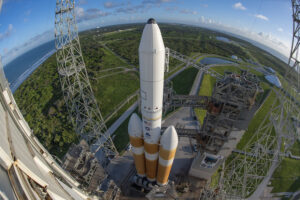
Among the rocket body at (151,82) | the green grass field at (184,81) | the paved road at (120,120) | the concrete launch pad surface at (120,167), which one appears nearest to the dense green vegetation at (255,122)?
the green grass field at (184,81)

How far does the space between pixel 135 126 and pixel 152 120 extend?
2211 mm

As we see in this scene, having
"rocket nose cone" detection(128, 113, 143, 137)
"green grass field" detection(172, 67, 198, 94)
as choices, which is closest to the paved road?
"green grass field" detection(172, 67, 198, 94)

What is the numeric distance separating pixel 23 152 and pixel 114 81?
4434 centimetres

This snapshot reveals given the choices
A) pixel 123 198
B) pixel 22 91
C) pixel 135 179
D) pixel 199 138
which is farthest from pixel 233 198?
pixel 22 91

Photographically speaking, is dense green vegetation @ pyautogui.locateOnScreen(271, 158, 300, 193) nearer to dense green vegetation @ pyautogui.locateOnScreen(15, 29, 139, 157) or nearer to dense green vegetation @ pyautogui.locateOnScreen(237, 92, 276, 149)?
dense green vegetation @ pyautogui.locateOnScreen(237, 92, 276, 149)

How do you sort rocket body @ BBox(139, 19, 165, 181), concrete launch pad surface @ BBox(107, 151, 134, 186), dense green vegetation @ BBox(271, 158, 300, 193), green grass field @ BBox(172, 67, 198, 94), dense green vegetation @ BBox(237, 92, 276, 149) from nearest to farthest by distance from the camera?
rocket body @ BBox(139, 19, 165, 181) → concrete launch pad surface @ BBox(107, 151, 134, 186) → dense green vegetation @ BBox(271, 158, 300, 193) → dense green vegetation @ BBox(237, 92, 276, 149) → green grass field @ BBox(172, 67, 198, 94)

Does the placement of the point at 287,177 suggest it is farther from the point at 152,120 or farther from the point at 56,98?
the point at 56,98

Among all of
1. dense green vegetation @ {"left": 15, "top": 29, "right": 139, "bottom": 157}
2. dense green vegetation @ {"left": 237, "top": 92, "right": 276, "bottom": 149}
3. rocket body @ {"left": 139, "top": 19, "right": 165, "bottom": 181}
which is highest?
rocket body @ {"left": 139, "top": 19, "right": 165, "bottom": 181}

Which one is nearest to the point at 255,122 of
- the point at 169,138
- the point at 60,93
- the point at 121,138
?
the point at 169,138

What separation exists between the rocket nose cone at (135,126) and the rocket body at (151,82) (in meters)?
0.59

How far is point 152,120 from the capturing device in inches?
496

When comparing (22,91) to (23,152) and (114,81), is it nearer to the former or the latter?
(114,81)

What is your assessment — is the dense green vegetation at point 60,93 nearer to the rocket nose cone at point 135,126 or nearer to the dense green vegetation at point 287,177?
the rocket nose cone at point 135,126

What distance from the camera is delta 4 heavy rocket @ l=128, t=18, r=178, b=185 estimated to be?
9.55m
